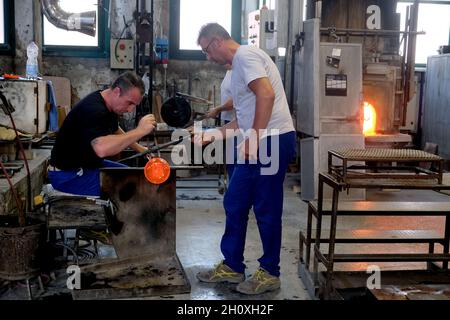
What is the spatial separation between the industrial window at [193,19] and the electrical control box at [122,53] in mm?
573

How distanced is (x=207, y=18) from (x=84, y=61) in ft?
5.39

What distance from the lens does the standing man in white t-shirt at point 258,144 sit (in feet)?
9.27

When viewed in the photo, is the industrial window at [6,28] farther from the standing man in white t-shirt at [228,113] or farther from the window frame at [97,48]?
the standing man in white t-shirt at [228,113]

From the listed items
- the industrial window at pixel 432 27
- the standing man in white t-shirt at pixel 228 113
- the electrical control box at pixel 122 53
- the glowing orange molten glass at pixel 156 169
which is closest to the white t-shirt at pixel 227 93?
the standing man in white t-shirt at pixel 228 113

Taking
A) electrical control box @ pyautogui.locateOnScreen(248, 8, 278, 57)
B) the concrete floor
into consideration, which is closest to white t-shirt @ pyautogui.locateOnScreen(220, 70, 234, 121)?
the concrete floor

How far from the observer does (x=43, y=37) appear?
256 inches

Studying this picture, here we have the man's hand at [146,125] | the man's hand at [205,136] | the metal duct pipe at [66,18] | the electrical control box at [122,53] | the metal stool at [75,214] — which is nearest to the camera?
the metal stool at [75,214]

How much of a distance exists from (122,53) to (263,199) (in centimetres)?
412

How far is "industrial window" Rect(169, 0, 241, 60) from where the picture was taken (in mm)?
6750

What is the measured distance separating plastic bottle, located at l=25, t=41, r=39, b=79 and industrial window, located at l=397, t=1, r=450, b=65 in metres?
5.03

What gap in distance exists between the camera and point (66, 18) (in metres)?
5.60

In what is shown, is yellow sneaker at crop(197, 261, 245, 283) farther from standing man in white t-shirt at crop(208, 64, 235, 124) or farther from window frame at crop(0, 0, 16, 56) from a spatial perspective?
window frame at crop(0, 0, 16, 56)

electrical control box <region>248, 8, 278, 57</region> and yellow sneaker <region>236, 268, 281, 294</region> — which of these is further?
electrical control box <region>248, 8, 278, 57</region>
